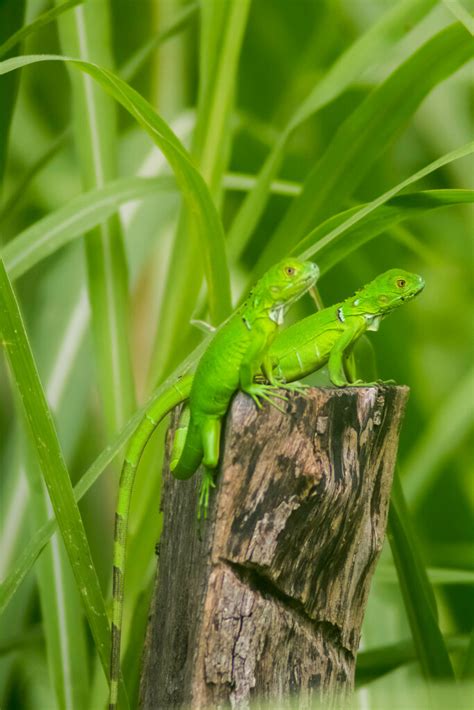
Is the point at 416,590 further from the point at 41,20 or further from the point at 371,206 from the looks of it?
the point at 41,20

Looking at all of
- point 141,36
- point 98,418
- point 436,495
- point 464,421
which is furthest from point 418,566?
point 141,36

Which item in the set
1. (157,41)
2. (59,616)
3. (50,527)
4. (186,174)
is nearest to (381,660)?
(59,616)

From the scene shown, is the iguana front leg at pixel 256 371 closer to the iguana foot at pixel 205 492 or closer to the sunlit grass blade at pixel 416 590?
the iguana foot at pixel 205 492

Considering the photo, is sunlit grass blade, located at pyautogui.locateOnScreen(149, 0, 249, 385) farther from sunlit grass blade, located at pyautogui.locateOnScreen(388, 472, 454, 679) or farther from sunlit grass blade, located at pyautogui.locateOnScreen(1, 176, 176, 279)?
sunlit grass blade, located at pyautogui.locateOnScreen(388, 472, 454, 679)

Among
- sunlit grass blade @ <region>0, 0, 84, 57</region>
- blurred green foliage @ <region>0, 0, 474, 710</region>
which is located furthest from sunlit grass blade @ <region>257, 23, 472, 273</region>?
sunlit grass blade @ <region>0, 0, 84, 57</region>

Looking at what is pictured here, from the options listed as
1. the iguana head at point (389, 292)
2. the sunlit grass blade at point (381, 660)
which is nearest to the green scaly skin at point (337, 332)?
the iguana head at point (389, 292)

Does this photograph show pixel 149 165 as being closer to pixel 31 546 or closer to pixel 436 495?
pixel 31 546
